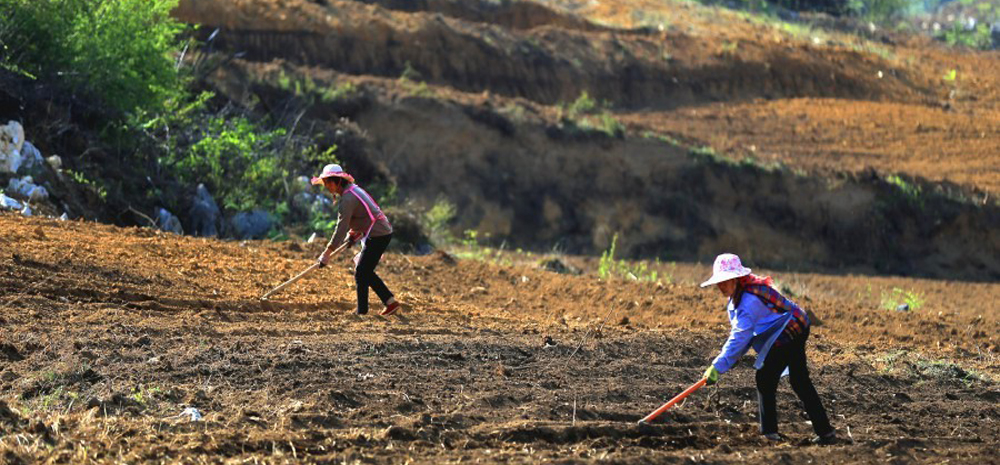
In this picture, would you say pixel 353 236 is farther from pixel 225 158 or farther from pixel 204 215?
pixel 225 158

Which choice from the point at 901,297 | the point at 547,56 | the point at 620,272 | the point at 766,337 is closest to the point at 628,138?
the point at 547,56

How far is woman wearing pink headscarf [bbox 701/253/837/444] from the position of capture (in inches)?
351

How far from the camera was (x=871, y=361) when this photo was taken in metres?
13.3

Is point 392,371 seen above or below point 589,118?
below

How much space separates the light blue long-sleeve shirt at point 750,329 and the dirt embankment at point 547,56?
75.6 feet

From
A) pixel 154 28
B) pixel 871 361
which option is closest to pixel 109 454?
pixel 871 361

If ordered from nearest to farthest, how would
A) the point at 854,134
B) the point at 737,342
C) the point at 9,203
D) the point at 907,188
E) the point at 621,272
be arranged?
the point at 737,342 < the point at 9,203 < the point at 621,272 < the point at 907,188 < the point at 854,134

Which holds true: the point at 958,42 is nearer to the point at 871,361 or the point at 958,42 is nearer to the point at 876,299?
the point at 876,299

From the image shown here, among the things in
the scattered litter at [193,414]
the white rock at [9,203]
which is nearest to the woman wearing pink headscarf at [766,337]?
the scattered litter at [193,414]

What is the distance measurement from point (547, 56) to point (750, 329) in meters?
26.8

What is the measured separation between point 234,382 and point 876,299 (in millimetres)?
16417

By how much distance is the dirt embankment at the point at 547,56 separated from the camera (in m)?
31.9

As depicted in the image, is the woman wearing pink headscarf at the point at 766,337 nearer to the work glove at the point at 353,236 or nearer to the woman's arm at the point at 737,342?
the woman's arm at the point at 737,342

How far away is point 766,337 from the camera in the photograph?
9.12 metres
